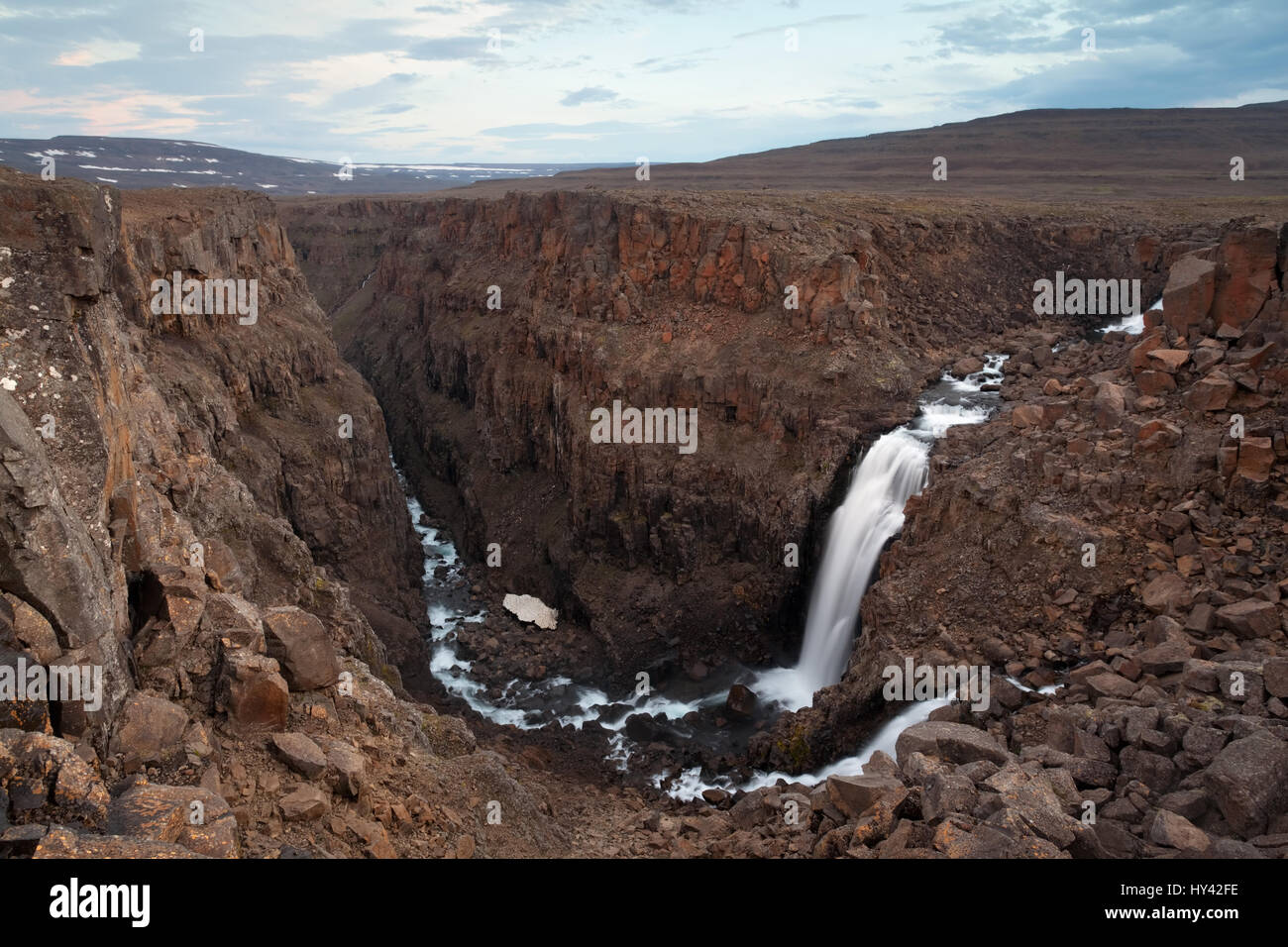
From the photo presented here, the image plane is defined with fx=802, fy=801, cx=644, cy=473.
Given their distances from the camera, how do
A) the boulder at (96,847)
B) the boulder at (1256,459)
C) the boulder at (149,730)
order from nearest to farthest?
1. the boulder at (96,847)
2. the boulder at (149,730)
3. the boulder at (1256,459)

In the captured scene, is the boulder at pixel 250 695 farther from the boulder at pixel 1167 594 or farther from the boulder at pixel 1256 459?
the boulder at pixel 1256 459

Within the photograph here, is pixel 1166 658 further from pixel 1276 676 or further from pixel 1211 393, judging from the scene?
pixel 1211 393

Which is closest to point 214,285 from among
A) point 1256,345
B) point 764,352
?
point 764,352

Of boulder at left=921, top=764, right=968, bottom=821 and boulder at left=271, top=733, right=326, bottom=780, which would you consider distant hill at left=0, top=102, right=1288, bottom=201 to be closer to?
boulder at left=921, top=764, right=968, bottom=821

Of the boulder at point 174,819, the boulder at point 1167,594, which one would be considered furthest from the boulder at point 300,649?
the boulder at point 1167,594

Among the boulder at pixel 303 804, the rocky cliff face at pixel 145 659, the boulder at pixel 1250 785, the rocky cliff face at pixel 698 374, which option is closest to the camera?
the rocky cliff face at pixel 145 659

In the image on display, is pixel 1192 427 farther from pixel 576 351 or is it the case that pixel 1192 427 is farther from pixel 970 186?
pixel 970 186
